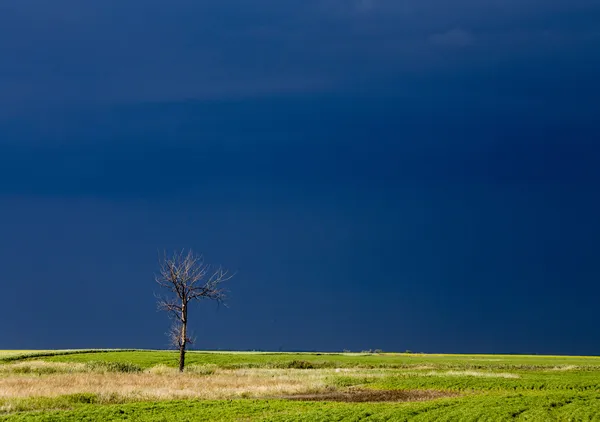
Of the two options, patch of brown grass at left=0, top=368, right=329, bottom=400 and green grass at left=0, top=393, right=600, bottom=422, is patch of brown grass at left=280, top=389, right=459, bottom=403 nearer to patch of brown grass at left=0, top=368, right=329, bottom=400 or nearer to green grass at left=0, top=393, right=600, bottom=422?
patch of brown grass at left=0, top=368, right=329, bottom=400

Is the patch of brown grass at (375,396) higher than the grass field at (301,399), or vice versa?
the grass field at (301,399)

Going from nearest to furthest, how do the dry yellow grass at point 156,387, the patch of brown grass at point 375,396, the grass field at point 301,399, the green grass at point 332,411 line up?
the green grass at point 332,411, the grass field at point 301,399, the dry yellow grass at point 156,387, the patch of brown grass at point 375,396

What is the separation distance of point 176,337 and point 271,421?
37.5 metres

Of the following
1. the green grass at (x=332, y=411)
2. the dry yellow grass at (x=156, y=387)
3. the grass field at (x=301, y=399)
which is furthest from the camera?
the dry yellow grass at (x=156, y=387)

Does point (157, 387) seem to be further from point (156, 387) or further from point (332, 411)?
point (332, 411)

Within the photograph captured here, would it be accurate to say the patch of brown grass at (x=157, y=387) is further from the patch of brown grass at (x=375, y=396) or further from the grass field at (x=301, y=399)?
the patch of brown grass at (x=375, y=396)

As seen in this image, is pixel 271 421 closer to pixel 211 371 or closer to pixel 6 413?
pixel 6 413

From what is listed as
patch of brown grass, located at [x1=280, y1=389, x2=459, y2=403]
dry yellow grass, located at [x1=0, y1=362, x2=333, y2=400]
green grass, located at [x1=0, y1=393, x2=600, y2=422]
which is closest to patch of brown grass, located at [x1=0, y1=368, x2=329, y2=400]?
dry yellow grass, located at [x1=0, y1=362, x2=333, y2=400]

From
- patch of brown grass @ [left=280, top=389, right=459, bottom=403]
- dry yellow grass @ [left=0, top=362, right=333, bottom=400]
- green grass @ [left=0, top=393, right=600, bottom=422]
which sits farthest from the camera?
patch of brown grass @ [left=280, top=389, right=459, bottom=403]

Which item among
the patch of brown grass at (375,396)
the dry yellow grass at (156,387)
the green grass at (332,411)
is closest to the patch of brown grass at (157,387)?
the dry yellow grass at (156,387)

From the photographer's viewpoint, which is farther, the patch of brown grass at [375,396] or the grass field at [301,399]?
the patch of brown grass at [375,396]

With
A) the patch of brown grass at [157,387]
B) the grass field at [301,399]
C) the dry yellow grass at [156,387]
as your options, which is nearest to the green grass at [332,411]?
the grass field at [301,399]

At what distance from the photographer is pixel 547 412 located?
101 feet

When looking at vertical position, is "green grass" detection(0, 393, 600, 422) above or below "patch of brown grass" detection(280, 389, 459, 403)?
above
